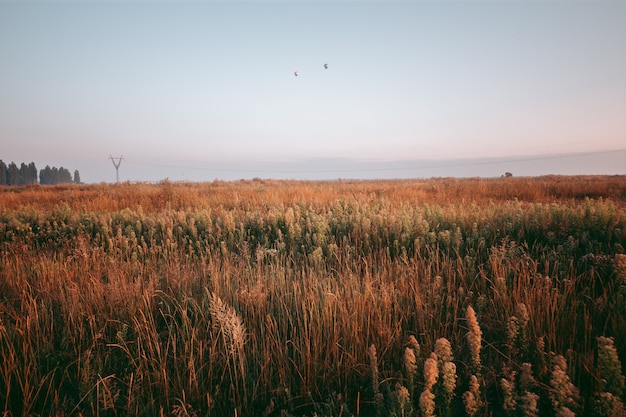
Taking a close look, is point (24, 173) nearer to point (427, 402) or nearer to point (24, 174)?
point (24, 174)

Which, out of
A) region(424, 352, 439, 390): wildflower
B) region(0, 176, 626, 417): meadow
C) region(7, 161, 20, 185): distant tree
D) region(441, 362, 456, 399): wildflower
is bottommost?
region(0, 176, 626, 417): meadow

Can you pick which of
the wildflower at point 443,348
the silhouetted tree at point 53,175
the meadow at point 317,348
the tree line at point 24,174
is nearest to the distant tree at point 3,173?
the tree line at point 24,174

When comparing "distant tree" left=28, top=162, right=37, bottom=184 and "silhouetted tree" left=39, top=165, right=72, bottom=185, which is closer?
"distant tree" left=28, top=162, right=37, bottom=184

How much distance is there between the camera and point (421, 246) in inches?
204

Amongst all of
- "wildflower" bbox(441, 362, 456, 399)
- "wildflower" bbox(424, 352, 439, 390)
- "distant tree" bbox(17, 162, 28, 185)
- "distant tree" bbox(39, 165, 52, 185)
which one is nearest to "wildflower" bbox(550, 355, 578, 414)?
"wildflower" bbox(441, 362, 456, 399)

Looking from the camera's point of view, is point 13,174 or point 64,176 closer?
point 13,174

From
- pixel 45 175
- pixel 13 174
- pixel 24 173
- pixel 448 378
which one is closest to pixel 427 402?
pixel 448 378

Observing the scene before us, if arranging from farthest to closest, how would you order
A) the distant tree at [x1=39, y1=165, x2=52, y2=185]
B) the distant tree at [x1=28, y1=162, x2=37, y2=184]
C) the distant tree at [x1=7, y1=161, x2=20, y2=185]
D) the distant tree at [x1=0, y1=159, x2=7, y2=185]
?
1. the distant tree at [x1=39, y1=165, x2=52, y2=185]
2. the distant tree at [x1=28, y1=162, x2=37, y2=184]
3. the distant tree at [x1=7, y1=161, x2=20, y2=185]
4. the distant tree at [x1=0, y1=159, x2=7, y2=185]

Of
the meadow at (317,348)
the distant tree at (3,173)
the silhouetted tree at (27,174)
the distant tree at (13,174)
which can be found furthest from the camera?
the silhouetted tree at (27,174)

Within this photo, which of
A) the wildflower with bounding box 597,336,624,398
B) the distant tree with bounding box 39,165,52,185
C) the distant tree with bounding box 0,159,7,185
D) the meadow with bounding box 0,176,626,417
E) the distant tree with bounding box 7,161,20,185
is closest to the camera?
the wildflower with bounding box 597,336,624,398

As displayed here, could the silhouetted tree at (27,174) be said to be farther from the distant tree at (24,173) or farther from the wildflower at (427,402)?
the wildflower at (427,402)

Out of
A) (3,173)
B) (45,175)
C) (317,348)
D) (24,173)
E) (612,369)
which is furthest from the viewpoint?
(45,175)

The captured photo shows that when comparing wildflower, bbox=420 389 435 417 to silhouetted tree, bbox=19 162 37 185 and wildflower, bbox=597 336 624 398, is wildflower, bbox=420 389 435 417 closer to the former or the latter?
wildflower, bbox=597 336 624 398

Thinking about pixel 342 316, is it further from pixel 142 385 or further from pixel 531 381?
pixel 142 385
